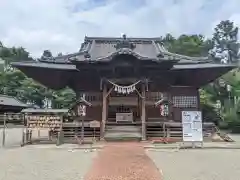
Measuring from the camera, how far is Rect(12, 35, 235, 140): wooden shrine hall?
678 inches

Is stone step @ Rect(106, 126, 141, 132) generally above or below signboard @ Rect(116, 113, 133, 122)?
below

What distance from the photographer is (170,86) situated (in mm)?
19219

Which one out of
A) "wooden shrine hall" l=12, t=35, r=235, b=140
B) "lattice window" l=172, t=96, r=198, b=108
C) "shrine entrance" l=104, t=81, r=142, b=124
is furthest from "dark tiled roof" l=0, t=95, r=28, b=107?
"lattice window" l=172, t=96, r=198, b=108

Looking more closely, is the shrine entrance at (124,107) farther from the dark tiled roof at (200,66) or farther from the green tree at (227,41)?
the green tree at (227,41)

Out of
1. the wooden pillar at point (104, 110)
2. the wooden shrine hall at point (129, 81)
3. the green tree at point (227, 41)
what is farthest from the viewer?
the green tree at point (227, 41)

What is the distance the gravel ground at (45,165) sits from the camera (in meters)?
7.87

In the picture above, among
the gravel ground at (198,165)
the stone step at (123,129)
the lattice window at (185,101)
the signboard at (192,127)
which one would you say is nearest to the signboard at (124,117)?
the stone step at (123,129)

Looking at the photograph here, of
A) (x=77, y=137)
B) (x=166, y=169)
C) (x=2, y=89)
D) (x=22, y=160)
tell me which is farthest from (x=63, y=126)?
(x=2, y=89)

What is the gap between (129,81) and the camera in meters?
17.9

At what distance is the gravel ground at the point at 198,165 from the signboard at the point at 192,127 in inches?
44.7

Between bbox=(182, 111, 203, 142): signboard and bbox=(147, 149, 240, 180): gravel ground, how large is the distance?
1134 mm

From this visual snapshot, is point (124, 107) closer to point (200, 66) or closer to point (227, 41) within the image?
point (200, 66)

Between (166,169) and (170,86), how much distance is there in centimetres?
1089

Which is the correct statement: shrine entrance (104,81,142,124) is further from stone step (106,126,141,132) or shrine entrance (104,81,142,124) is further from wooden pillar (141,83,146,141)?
wooden pillar (141,83,146,141)
